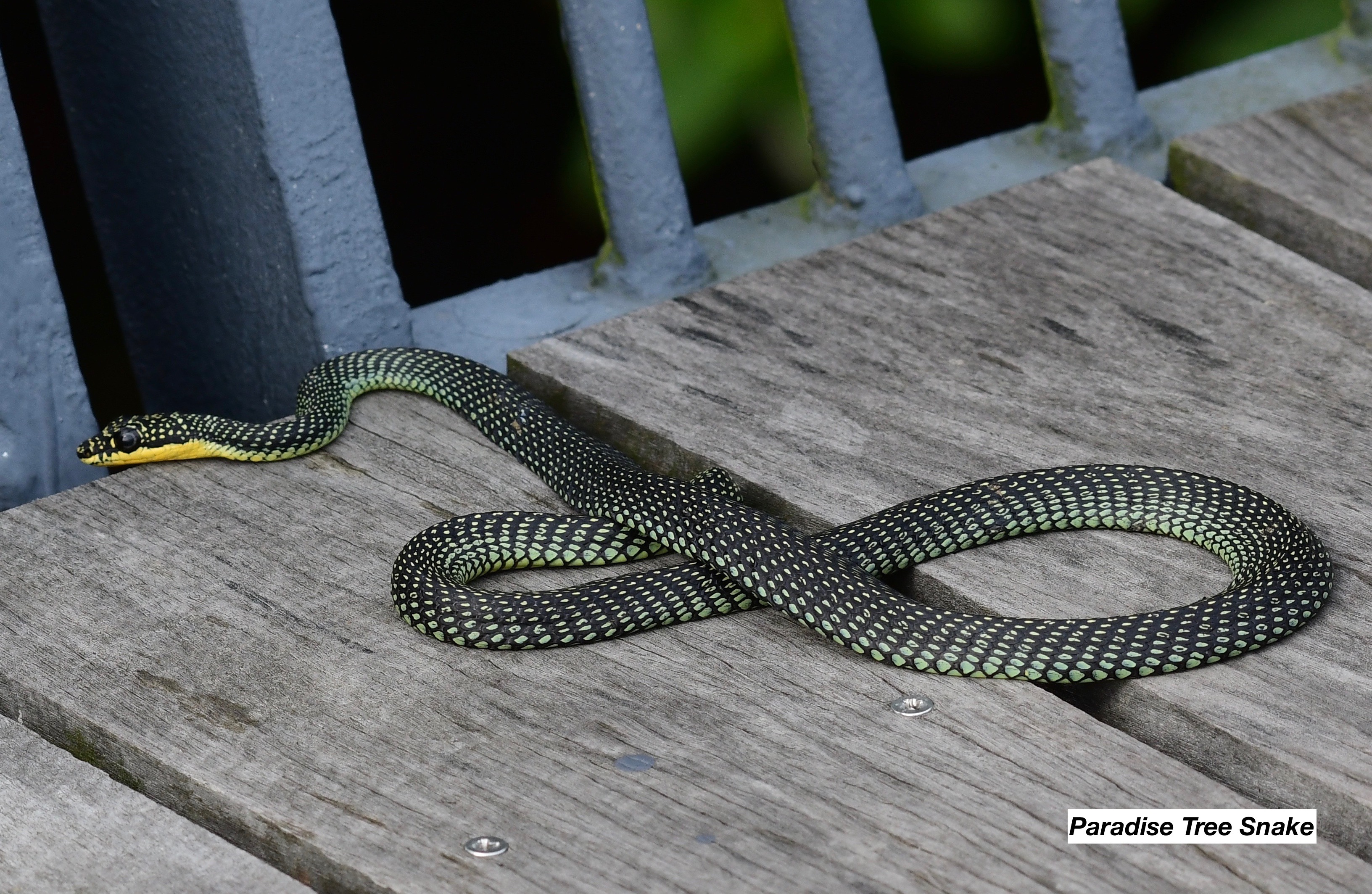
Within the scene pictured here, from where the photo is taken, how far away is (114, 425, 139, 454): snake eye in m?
4.21

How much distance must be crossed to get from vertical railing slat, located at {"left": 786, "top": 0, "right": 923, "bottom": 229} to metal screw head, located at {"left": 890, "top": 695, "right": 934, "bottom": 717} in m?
2.37

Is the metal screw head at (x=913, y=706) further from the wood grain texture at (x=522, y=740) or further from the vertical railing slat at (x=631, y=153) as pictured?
the vertical railing slat at (x=631, y=153)

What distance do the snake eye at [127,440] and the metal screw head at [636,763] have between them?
1.95 metres

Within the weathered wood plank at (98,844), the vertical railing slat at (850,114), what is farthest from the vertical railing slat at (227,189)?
the weathered wood plank at (98,844)

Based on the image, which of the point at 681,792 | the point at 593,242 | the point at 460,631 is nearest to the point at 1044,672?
the point at 681,792

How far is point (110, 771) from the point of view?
316cm

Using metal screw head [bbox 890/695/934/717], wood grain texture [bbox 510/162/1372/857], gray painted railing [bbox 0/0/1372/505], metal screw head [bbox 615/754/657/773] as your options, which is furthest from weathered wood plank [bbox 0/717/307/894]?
gray painted railing [bbox 0/0/1372/505]

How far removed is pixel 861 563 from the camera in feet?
11.5

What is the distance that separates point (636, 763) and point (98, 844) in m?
0.99

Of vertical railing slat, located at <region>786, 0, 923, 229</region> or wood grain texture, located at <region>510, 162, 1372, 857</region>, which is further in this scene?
vertical railing slat, located at <region>786, 0, 923, 229</region>

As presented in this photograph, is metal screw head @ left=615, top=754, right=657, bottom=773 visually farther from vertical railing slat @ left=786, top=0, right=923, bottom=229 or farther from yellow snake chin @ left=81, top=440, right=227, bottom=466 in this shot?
vertical railing slat @ left=786, top=0, right=923, bottom=229

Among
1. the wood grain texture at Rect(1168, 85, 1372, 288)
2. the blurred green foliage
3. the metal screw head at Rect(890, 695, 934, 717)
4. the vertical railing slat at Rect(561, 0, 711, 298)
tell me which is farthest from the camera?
the blurred green foliage

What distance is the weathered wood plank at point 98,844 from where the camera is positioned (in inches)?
107

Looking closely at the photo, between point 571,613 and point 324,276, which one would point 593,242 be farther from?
point 571,613
